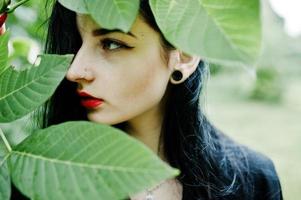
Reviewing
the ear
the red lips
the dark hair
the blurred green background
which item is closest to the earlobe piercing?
the ear

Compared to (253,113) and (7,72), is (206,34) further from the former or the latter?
(253,113)

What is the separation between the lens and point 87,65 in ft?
3.05

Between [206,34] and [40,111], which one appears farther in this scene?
[40,111]

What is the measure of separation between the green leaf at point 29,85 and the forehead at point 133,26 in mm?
407

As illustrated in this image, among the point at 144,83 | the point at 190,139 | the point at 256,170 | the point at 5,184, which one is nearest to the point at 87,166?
the point at 5,184

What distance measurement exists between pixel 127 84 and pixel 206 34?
62 cm

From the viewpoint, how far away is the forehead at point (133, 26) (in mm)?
925

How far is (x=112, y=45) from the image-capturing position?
0.98m

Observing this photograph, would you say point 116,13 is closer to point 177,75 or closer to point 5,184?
point 5,184

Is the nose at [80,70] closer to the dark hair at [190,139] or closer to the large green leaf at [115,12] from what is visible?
the dark hair at [190,139]

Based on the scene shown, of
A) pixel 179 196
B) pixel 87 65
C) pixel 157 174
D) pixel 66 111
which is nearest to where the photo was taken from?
pixel 157 174

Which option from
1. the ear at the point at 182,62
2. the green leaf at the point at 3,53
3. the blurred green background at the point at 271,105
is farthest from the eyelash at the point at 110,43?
the blurred green background at the point at 271,105

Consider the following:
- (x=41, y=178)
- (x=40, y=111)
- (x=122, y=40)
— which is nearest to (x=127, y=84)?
(x=122, y=40)

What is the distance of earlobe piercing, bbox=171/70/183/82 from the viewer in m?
1.15
